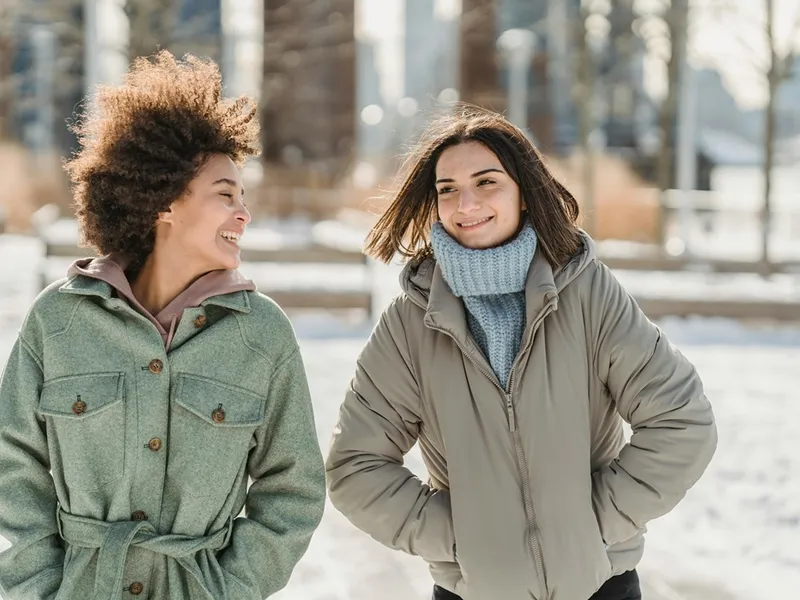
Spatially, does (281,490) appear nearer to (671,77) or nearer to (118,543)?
(118,543)

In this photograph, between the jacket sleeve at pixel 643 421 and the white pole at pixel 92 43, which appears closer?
the jacket sleeve at pixel 643 421

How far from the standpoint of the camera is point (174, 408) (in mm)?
2709

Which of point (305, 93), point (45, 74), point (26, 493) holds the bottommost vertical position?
point (26, 493)

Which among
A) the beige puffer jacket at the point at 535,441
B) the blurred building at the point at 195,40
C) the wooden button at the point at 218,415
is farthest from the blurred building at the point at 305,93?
the wooden button at the point at 218,415

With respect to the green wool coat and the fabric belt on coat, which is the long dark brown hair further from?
the fabric belt on coat

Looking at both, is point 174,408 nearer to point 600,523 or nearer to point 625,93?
point 600,523

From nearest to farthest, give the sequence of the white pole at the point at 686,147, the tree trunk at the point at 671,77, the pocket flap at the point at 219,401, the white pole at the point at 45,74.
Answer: the pocket flap at the point at 219,401 → the tree trunk at the point at 671,77 → the white pole at the point at 686,147 → the white pole at the point at 45,74

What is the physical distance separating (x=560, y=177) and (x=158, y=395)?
1233 mm

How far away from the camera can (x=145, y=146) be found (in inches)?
Answer: 110

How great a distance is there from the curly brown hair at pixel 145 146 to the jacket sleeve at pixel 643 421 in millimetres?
1005

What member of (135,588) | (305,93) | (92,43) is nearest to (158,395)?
(135,588)

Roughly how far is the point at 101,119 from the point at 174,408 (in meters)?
0.74

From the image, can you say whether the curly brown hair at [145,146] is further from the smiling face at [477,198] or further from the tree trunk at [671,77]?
the tree trunk at [671,77]

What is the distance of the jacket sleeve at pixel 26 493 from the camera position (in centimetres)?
265
